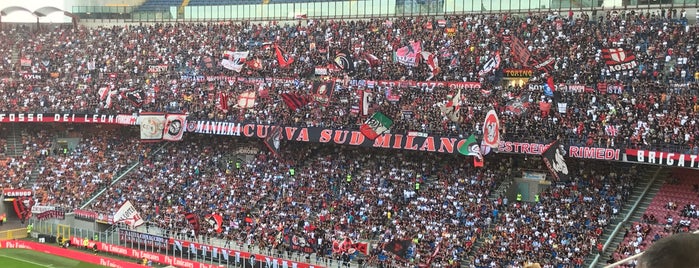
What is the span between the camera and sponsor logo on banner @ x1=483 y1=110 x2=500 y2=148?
35.6m

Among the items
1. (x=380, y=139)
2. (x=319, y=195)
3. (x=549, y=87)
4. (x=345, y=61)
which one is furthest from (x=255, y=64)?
(x=549, y=87)

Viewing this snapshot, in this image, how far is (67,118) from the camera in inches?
2130

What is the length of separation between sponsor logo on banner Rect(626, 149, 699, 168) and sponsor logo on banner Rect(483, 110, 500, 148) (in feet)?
20.1

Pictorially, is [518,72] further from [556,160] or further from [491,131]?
[556,160]

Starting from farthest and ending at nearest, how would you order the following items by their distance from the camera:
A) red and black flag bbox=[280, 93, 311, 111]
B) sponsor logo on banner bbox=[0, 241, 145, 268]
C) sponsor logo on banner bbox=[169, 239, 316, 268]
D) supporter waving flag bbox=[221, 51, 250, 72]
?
supporter waving flag bbox=[221, 51, 250, 72], red and black flag bbox=[280, 93, 311, 111], sponsor logo on banner bbox=[0, 241, 145, 268], sponsor logo on banner bbox=[169, 239, 316, 268]

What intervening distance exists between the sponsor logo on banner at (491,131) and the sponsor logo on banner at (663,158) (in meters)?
6.12

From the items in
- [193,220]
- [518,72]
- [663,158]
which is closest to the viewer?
[663,158]

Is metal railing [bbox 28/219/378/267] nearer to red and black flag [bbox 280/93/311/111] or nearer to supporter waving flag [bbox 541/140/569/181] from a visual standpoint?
supporter waving flag [bbox 541/140/569/181]

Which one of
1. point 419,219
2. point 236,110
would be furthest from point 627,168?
point 236,110

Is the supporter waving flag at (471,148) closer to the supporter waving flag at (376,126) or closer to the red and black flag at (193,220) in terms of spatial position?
the supporter waving flag at (376,126)

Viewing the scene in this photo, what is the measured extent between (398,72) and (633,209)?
18528 mm

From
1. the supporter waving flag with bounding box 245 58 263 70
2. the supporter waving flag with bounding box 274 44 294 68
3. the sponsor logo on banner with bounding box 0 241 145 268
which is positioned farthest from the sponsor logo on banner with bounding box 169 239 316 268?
the supporter waving flag with bounding box 245 58 263 70

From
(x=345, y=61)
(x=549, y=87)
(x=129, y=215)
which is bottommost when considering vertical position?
(x=129, y=215)

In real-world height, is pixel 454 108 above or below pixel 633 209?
above
